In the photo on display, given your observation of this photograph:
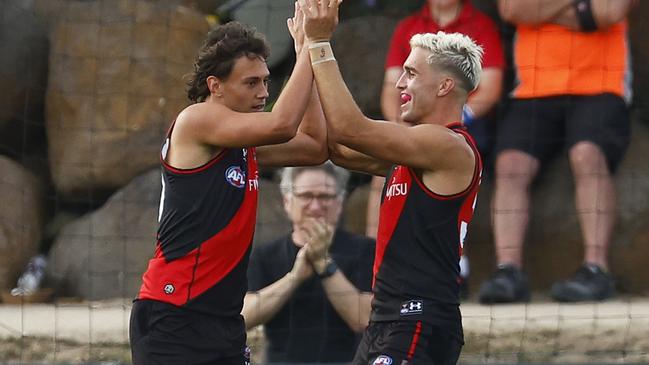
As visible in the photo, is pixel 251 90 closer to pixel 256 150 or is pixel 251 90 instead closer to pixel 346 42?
pixel 256 150

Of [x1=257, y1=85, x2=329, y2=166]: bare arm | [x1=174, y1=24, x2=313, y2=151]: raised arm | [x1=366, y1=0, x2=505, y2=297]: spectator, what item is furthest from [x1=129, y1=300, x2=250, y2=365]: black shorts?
[x1=366, y1=0, x2=505, y2=297]: spectator

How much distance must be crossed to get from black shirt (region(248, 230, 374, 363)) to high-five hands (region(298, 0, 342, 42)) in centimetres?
213

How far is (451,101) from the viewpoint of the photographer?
5.36 meters

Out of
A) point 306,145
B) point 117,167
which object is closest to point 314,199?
point 306,145

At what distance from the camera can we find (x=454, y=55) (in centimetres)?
536

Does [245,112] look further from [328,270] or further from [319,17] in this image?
[328,270]

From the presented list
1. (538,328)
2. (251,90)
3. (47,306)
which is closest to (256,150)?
(251,90)

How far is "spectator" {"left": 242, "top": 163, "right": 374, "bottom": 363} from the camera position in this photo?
7.01m

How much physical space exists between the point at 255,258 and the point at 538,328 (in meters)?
1.51

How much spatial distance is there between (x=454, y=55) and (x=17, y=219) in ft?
13.5

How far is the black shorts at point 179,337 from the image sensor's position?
513 cm

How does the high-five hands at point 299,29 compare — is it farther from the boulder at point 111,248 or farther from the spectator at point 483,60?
the boulder at point 111,248

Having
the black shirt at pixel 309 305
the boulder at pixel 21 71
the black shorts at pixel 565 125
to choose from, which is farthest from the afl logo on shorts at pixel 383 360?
the boulder at pixel 21 71

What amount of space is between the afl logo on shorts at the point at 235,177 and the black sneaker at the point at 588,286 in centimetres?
305
